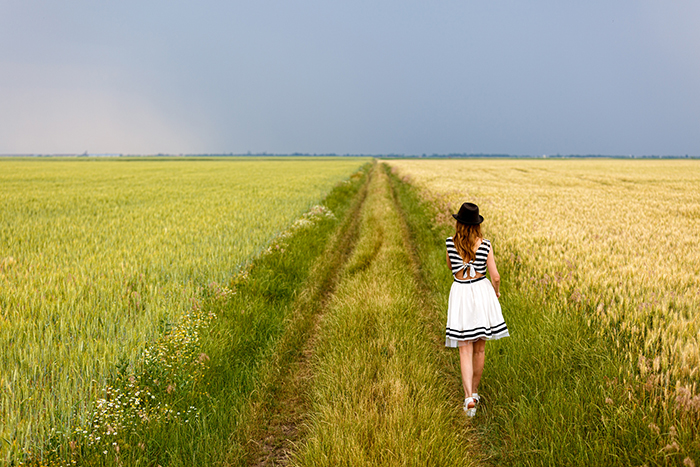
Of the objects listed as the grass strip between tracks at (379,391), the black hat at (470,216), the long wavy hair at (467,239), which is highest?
the black hat at (470,216)

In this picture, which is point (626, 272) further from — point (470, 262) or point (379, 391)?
point (379, 391)

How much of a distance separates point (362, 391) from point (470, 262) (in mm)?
1756

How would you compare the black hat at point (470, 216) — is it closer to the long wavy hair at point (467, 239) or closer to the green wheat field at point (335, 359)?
the long wavy hair at point (467, 239)

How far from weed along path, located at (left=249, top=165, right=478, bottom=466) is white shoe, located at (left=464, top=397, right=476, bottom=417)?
0.35ft

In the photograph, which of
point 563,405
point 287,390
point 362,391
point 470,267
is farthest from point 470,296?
point 287,390

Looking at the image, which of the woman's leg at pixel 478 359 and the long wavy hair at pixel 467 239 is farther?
the woman's leg at pixel 478 359

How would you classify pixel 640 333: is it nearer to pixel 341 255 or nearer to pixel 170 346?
pixel 170 346

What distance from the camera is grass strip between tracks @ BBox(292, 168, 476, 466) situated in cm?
287

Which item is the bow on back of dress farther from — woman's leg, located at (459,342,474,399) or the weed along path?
the weed along path

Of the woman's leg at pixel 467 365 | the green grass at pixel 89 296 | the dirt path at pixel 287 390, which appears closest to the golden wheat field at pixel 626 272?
the woman's leg at pixel 467 365

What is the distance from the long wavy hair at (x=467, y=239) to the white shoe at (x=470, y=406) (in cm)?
142

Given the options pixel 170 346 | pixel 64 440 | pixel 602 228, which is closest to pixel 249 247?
pixel 170 346

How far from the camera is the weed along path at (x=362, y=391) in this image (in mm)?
2914

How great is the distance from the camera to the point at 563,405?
319 centimetres
